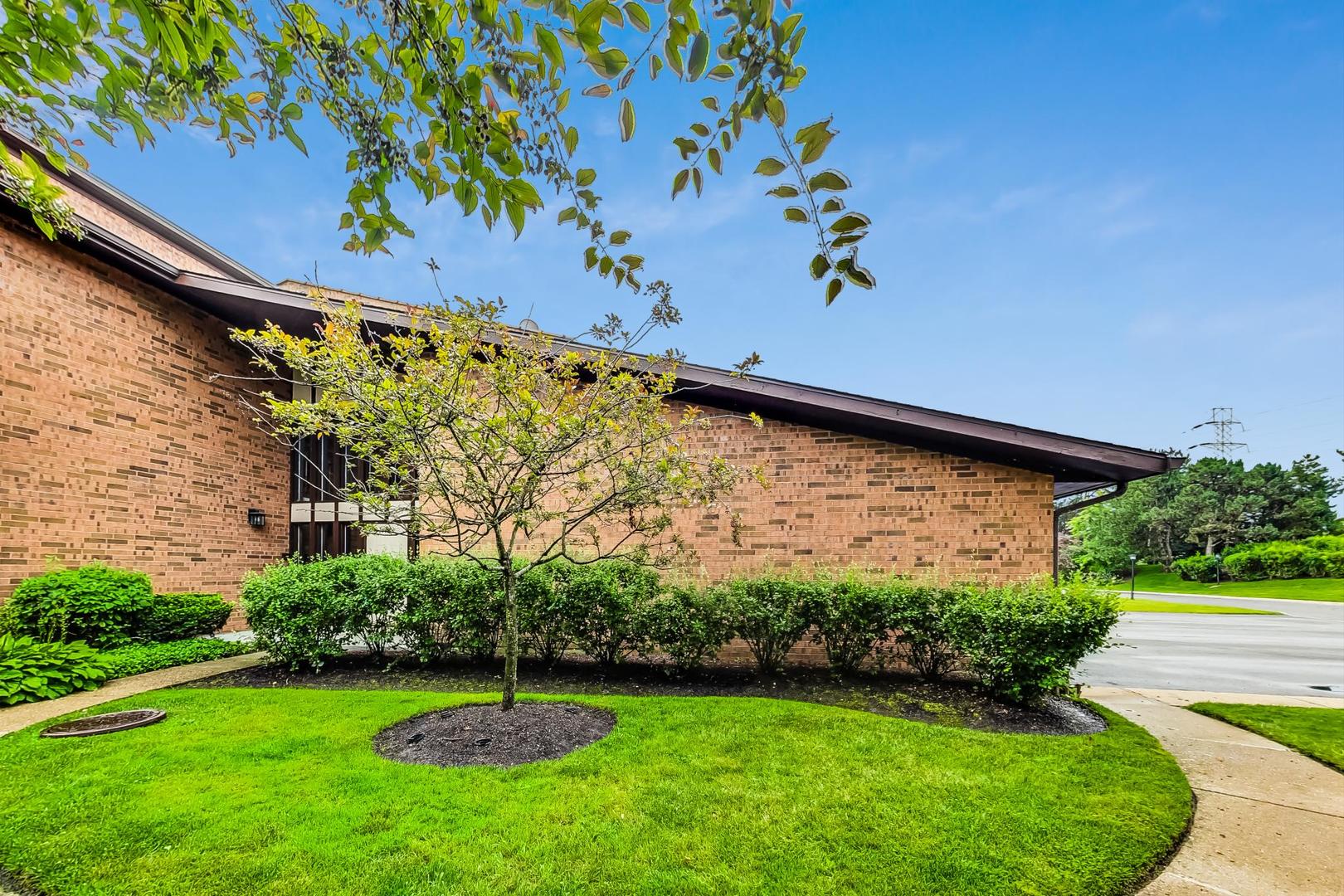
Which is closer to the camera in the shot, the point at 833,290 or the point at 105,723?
the point at 833,290

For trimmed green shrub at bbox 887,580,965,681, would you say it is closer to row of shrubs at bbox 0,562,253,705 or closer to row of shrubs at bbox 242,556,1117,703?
row of shrubs at bbox 242,556,1117,703

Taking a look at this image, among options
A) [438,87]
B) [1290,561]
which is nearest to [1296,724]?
[438,87]

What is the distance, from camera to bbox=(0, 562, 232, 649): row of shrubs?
6695mm

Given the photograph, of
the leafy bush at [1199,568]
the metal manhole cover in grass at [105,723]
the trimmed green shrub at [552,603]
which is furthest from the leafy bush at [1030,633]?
the leafy bush at [1199,568]

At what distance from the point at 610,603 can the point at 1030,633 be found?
13.7 ft

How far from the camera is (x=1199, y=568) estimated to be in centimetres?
3450

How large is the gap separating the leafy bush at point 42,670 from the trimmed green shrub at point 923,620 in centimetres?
873

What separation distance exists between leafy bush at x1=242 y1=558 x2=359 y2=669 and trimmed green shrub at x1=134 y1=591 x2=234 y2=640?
217 cm

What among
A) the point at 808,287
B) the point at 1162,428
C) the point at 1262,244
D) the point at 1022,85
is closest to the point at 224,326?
the point at 808,287

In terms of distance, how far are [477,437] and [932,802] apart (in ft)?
12.8

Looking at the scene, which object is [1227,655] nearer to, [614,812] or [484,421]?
[614,812]

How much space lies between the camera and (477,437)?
435 cm

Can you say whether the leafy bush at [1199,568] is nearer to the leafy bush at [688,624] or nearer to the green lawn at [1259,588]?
the green lawn at [1259,588]

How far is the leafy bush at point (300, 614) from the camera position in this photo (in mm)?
6523
